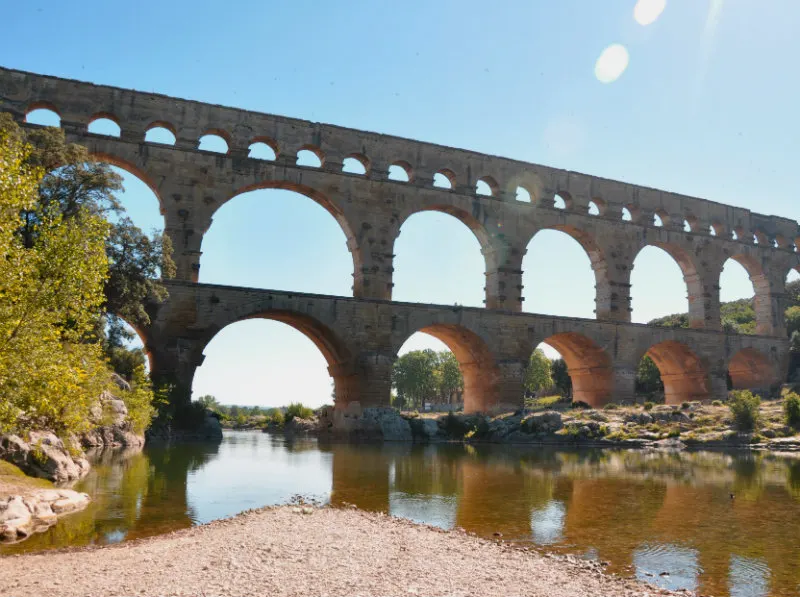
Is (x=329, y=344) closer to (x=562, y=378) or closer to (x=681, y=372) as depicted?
(x=681, y=372)

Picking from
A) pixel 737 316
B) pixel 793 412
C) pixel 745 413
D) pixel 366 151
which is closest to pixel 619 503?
pixel 745 413

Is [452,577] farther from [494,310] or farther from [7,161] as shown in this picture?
[494,310]

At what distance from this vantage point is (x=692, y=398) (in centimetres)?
3322

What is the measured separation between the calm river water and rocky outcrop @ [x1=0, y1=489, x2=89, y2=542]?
0.74ft

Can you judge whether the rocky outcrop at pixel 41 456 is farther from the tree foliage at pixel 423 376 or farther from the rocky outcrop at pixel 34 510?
the tree foliage at pixel 423 376

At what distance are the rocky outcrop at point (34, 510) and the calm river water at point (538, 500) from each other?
23 centimetres

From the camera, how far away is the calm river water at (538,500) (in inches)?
282

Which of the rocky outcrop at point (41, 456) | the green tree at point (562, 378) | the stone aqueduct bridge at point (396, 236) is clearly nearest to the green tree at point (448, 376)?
the green tree at point (562, 378)

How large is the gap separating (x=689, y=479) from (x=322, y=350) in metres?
16.0

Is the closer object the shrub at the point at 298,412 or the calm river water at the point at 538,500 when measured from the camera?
the calm river water at the point at 538,500

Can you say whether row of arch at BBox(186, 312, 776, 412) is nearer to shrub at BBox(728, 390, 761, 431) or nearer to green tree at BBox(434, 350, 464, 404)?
shrub at BBox(728, 390, 761, 431)

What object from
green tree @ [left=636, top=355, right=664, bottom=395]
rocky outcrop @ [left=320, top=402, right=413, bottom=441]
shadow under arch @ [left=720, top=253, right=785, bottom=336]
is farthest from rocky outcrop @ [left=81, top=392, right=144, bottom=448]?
green tree @ [left=636, top=355, right=664, bottom=395]

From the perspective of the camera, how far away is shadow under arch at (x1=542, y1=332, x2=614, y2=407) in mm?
30281

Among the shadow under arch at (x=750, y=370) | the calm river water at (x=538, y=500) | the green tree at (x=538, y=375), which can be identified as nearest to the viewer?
the calm river water at (x=538, y=500)
